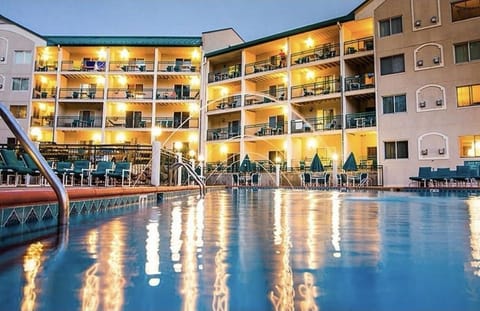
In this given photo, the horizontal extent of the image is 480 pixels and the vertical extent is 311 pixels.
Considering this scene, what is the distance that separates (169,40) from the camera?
28562 millimetres

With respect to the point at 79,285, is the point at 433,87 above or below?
above

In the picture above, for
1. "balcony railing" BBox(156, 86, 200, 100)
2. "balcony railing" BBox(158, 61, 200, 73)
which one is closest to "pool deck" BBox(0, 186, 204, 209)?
"balcony railing" BBox(156, 86, 200, 100)

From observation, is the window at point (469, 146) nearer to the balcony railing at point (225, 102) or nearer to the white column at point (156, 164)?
the balcony railing at point (225, 102)

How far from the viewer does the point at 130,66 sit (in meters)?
28.6

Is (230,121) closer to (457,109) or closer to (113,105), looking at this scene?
(113,105)

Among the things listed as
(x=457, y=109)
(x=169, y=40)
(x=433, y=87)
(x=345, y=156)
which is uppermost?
(x=169, y=40)

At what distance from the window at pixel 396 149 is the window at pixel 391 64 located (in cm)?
410

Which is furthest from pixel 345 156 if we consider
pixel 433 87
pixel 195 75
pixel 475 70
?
pixel 195 75

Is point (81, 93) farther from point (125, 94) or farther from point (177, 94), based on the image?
point (177, 94)

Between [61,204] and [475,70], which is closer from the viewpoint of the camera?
[61,204]

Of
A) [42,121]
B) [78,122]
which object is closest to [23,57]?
[42,121]

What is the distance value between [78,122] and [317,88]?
18.4 m

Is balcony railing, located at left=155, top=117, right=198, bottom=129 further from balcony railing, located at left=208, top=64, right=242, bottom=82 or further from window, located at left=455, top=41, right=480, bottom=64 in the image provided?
window, located at left=455, top=41, right=480, bottom=64

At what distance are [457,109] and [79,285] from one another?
20.4 metres
